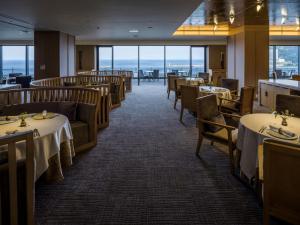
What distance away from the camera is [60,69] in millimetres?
10711

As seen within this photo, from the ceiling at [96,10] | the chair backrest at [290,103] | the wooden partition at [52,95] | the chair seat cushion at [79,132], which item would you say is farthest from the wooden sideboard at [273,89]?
the chair seat cushion at [79,132]

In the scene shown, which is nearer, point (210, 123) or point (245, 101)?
point (210, 123)

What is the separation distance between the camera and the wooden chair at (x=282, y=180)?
77.1 inches

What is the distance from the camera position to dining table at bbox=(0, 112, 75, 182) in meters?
2.85

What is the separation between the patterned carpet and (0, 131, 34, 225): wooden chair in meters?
0.41

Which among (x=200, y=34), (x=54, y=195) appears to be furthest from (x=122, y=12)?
(x=200, y=34)

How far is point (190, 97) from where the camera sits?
6.49 m

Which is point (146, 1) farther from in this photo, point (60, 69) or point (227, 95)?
point (60, 69)

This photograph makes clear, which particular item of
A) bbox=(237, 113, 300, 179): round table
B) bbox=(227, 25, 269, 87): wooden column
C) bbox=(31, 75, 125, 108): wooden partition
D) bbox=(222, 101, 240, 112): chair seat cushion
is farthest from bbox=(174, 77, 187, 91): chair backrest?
bbox=(237, 113, 300, 179): round table

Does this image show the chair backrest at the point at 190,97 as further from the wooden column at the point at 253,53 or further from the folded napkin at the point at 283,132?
the wooden column at the point at 253,53

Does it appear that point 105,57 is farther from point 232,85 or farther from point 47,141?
point 47,141

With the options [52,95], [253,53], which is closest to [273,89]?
[253,53]

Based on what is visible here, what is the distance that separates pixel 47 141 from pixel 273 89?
6.74 metres

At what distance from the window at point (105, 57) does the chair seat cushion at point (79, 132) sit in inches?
473
